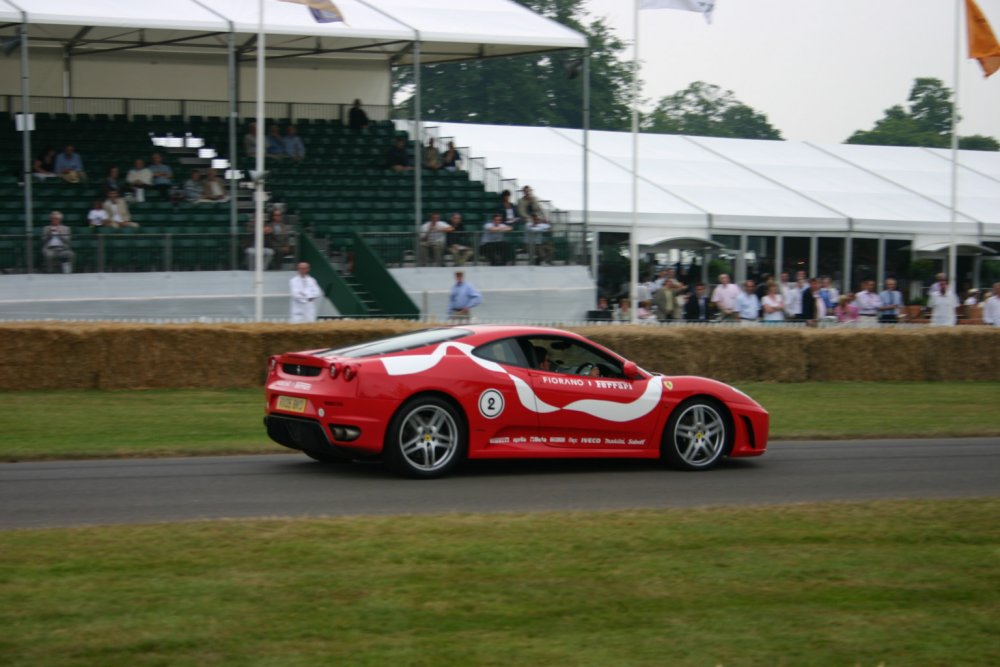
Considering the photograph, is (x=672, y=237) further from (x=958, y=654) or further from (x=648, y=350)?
(x=958, y=654)

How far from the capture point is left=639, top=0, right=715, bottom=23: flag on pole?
24.1m

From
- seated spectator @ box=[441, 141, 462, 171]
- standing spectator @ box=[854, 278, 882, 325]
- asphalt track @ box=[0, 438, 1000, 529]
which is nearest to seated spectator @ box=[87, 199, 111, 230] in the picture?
seated spectator @ box=[441, 141, 462, 171]

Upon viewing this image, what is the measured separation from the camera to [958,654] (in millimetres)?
5492

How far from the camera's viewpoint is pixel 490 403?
1012 cm

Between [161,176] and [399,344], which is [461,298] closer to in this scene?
[161,176]

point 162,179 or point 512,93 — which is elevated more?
point 512,93

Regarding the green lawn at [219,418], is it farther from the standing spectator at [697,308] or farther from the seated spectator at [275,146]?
the seated spectator at [275,146]

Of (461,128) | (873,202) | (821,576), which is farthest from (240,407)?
(873,202)

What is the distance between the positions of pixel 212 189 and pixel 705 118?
286 feet

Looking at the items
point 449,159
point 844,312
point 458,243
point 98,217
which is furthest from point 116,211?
point 844,312

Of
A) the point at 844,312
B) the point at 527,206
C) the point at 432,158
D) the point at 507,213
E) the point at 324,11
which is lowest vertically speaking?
the point at 844,312

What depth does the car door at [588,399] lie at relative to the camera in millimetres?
10477

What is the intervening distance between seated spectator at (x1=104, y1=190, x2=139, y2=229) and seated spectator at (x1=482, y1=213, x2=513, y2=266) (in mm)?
7056

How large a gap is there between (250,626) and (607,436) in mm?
5583
